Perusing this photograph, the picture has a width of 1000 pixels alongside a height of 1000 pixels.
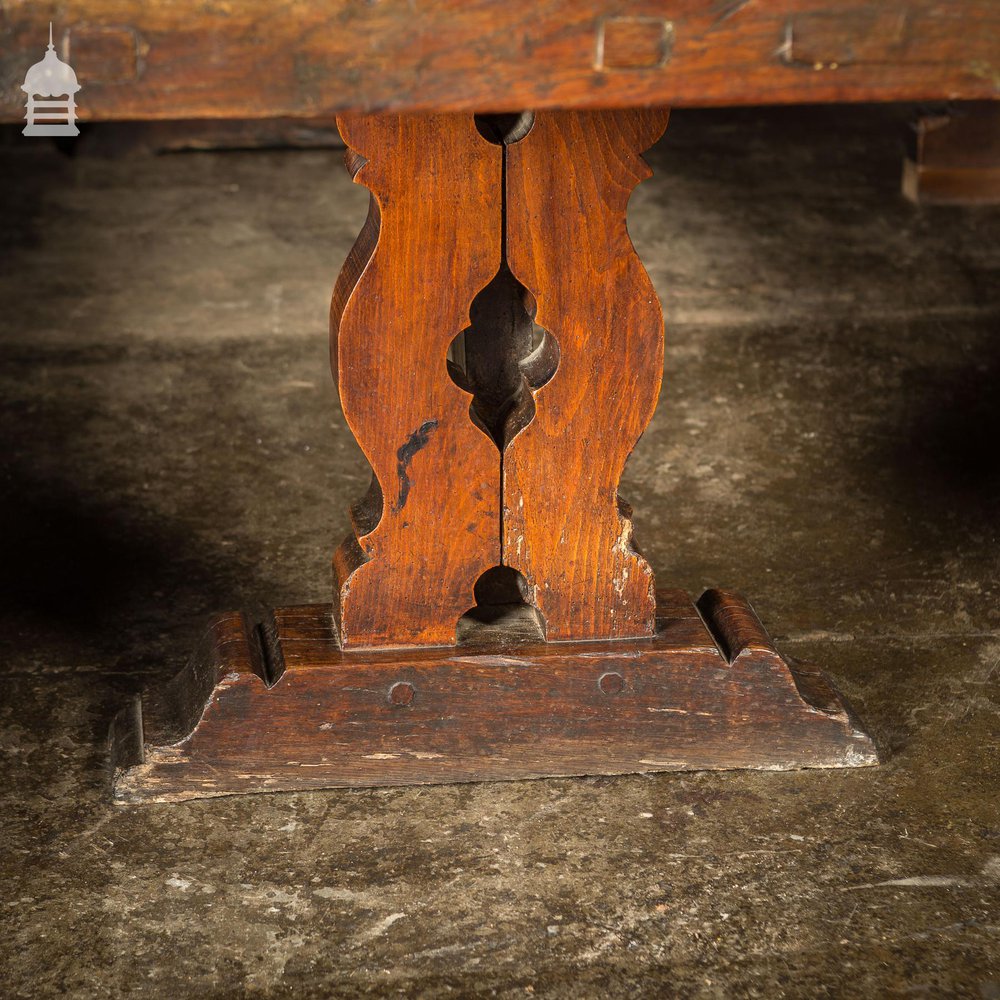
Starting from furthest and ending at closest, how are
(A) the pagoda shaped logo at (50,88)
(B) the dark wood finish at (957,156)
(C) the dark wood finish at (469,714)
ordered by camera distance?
(B) the dark wood finish at (957,156) < (C) the dark wood finish at (469,714) < (A) the pagoda shaped logo at (50,88)

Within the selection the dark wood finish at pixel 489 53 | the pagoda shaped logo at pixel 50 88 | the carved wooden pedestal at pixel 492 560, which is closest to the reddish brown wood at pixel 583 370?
the carved wooden pedestal at pixel 492 560

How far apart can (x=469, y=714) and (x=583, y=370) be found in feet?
1.49

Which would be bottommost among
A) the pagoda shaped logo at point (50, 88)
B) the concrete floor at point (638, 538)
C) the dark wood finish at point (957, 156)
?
the concrete floor at point (638, 538)

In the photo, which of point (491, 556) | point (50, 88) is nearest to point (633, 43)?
point (50, 88)

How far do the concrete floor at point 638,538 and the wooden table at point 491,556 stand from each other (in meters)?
0.07

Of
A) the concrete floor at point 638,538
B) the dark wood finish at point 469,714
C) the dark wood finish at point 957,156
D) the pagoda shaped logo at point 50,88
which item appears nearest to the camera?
the pagoda shaped logo at point 50,88

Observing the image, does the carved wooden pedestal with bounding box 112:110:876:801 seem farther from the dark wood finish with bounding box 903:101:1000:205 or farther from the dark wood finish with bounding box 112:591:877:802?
the dark wood finish with bounding box 903:101:1000:205

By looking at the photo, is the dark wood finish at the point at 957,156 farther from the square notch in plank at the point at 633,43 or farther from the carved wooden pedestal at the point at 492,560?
the square notch in plank at the point at 633,43

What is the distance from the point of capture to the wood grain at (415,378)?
1.71 metres

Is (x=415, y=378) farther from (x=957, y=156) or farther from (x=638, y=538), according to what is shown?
(x=957, y=156)

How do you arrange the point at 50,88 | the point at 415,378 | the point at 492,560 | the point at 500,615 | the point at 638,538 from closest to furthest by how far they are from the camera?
the point at 50,88 → the point at 415,378 → the point at 492,560 → the point at 500,615 → the point at 638,538

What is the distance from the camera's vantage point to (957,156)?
4.39 m

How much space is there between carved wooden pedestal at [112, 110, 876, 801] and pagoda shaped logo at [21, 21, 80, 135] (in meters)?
0.48

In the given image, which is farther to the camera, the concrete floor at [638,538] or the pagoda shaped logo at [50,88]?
the concrete floor at [638,538]
